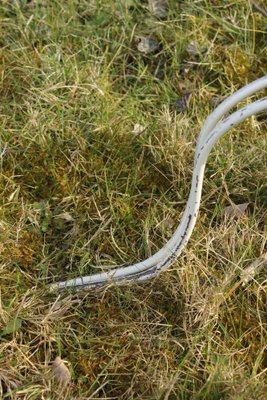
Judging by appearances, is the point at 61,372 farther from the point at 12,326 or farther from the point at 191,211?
the point at 191,211

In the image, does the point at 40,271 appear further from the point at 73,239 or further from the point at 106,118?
the point at 106,118

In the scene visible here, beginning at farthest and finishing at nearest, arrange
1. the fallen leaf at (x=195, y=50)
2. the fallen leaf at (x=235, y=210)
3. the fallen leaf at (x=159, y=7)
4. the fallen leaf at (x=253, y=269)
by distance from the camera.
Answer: the fallen leaf at (x=159, y=7)
the fallen leaf at (x=195, y=50)
the fallen leaf at (x=235, y=210)
the fallen leaf at (x=253, y=269)

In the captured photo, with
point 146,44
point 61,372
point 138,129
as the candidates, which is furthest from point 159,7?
point 61,372

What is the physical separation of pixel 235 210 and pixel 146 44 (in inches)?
38.6

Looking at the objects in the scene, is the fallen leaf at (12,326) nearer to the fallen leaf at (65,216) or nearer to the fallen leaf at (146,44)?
the fallen leaf at (65,216)

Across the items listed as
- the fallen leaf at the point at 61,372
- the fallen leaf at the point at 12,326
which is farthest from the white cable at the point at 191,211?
the fallen leaf at the point at 61,372

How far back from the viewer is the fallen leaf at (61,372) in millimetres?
2164

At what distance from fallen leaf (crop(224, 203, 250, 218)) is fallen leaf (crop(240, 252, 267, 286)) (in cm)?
19

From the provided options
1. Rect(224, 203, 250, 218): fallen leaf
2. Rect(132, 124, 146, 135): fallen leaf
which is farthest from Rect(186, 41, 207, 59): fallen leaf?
Rect(224, 203, 250, 218): fallen leaf

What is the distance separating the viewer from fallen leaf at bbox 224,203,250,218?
2.51 metres

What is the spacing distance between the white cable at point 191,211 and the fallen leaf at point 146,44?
1106 mm

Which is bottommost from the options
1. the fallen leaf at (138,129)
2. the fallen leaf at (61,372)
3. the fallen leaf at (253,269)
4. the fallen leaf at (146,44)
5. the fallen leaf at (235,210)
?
the fallen leaf at (61,372)

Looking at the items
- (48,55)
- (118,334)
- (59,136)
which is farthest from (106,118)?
(118,334)

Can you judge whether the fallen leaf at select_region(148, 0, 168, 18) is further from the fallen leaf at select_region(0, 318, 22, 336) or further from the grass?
the fallen leaf at select_region(0, 318, 22, 336)
